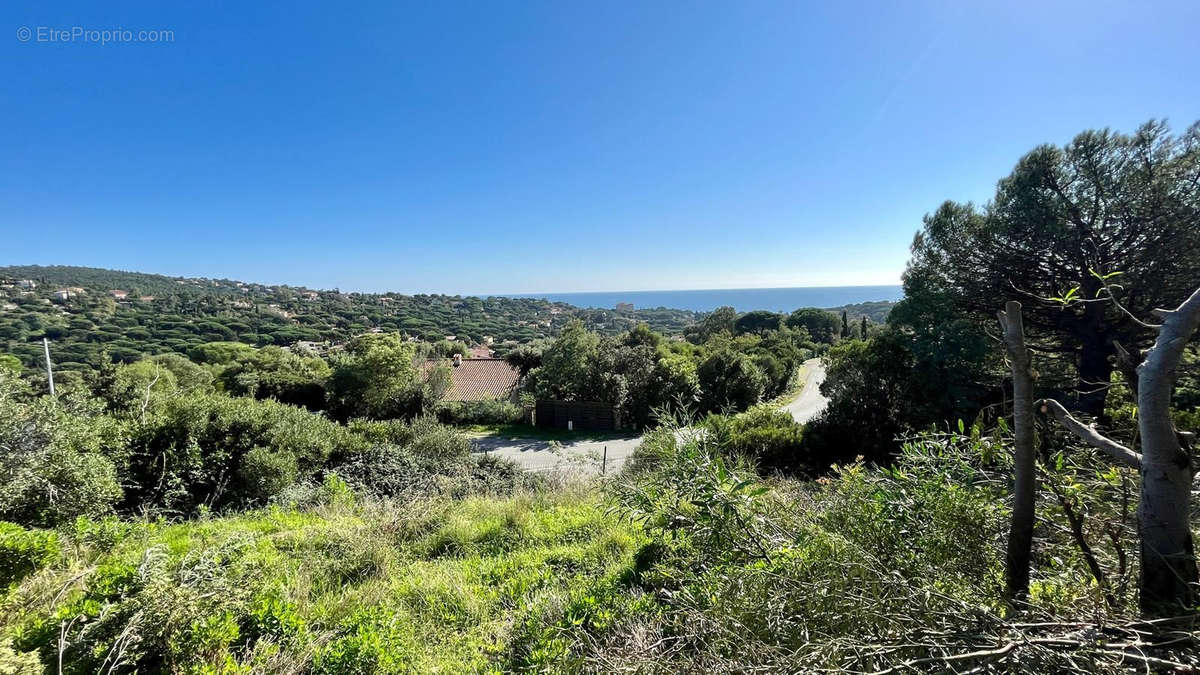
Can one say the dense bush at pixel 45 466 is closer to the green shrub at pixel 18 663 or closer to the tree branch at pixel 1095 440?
the green shrub at pixel 18 663

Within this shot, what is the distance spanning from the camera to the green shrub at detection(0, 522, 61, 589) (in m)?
2.95

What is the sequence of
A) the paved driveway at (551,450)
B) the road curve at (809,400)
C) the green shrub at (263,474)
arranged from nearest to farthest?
1. the green shrub at (263,474)
2. the paved driveway at (551,450)
3. the road curve at (809,400)

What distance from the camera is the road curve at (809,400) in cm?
1808

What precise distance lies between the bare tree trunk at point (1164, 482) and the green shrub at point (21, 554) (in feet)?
18.4

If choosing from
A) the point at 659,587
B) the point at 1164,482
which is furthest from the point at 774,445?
the point at 1164,482

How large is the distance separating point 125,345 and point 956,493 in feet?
187

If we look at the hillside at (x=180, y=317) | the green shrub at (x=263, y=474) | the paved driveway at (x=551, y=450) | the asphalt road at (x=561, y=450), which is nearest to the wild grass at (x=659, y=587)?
the green shrub at (x=263, y=474)

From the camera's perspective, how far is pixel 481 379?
24.6 m

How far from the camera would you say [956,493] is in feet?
4.36

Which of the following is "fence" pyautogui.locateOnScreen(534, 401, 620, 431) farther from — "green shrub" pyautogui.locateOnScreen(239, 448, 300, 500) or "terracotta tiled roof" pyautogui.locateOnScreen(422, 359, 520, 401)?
"green shrub" pyautogui.locateOnScreen(239, 448, 300, 500)

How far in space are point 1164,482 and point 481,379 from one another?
25.1 metres

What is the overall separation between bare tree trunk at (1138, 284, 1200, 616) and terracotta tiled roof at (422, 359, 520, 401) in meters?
21.8

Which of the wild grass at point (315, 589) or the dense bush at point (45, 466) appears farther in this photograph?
the dense bush at point (45, 466)

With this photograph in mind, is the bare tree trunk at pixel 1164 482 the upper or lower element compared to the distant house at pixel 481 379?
upper
